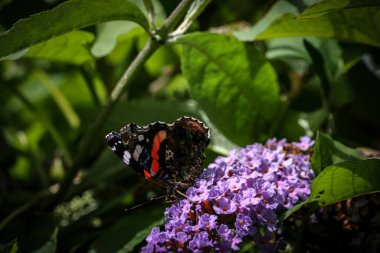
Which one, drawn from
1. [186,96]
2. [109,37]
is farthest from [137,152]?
[186,96]

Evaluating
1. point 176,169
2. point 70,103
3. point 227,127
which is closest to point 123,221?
point 176,169

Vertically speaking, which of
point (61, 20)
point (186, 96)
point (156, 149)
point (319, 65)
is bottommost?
point (186, 96)

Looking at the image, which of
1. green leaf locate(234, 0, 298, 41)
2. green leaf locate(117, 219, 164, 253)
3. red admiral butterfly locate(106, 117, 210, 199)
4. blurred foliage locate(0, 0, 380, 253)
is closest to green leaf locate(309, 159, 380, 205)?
A: blurred foliage locate(0, 0, 380, 253)

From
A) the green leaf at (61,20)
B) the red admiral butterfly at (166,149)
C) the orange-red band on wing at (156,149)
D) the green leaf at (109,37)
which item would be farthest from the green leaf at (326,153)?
the green leaf at (109,37)

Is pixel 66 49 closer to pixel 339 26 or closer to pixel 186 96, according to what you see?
pixel 186 96

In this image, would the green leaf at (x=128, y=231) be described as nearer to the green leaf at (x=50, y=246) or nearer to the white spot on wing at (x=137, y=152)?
the green leaf at (x=50, y=246)

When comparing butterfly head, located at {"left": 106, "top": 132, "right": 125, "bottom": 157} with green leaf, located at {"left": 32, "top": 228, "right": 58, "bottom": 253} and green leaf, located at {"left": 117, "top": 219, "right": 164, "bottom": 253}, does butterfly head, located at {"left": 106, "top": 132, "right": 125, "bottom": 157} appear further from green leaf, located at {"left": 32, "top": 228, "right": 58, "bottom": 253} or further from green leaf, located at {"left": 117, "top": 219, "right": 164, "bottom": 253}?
green leaf, located at {"left": 32, "top": 228, "right": 58, "bottom": 253}
